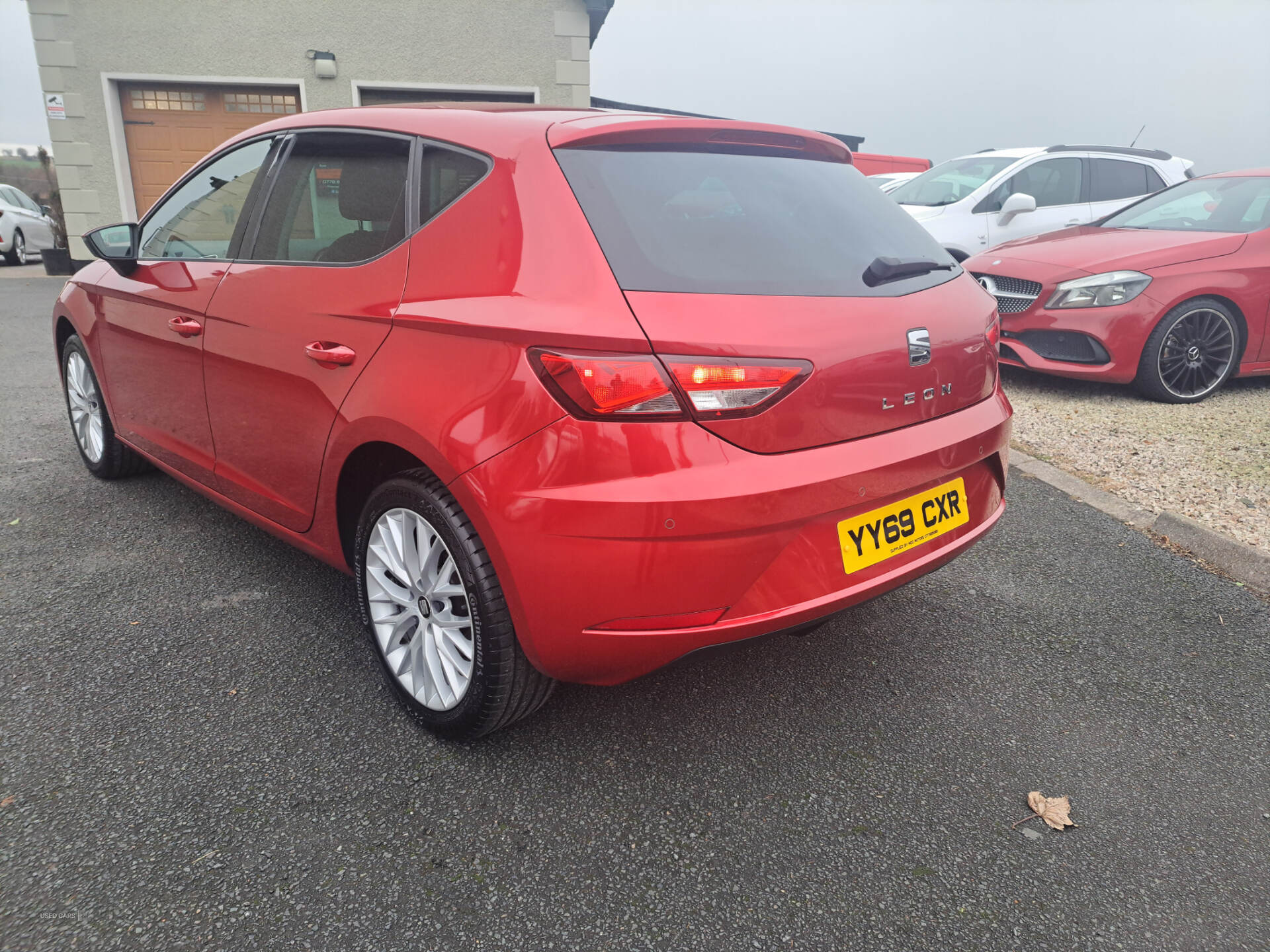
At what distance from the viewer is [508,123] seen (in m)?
2.08

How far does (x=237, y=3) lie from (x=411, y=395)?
13913 millimetres

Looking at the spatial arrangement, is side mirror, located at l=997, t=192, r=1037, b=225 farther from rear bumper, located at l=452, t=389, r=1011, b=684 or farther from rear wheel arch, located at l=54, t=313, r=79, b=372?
rear wheel arch, located at l=54, t=313, r=79, b=372

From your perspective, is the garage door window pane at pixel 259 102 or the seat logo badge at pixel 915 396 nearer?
the seat logo badge at pixel 915 396

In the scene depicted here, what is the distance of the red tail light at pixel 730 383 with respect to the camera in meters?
1.70

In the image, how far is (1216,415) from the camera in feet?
17.4

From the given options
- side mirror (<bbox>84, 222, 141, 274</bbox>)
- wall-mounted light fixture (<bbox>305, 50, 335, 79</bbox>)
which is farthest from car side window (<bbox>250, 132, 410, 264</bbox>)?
wall-mounted light fixture (<bbox>305, 50, 335, 79</bbox>)

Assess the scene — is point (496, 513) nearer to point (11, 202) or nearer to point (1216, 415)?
point (1216, 415)

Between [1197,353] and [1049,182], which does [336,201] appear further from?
[1049,182]

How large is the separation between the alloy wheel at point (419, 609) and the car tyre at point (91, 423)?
6.99 ft

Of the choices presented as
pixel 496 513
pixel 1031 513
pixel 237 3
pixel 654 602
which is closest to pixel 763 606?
pixel 654 602

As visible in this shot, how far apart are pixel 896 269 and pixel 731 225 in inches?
19.1

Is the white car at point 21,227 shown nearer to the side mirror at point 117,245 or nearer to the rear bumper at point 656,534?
the side mirror at point 117,245

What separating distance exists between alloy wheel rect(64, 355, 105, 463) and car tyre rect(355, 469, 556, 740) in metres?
2.32

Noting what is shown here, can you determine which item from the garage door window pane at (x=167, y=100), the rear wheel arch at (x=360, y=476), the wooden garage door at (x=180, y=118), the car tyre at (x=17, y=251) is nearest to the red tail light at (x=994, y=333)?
the rear wheel arch at (x=360, y=476)
